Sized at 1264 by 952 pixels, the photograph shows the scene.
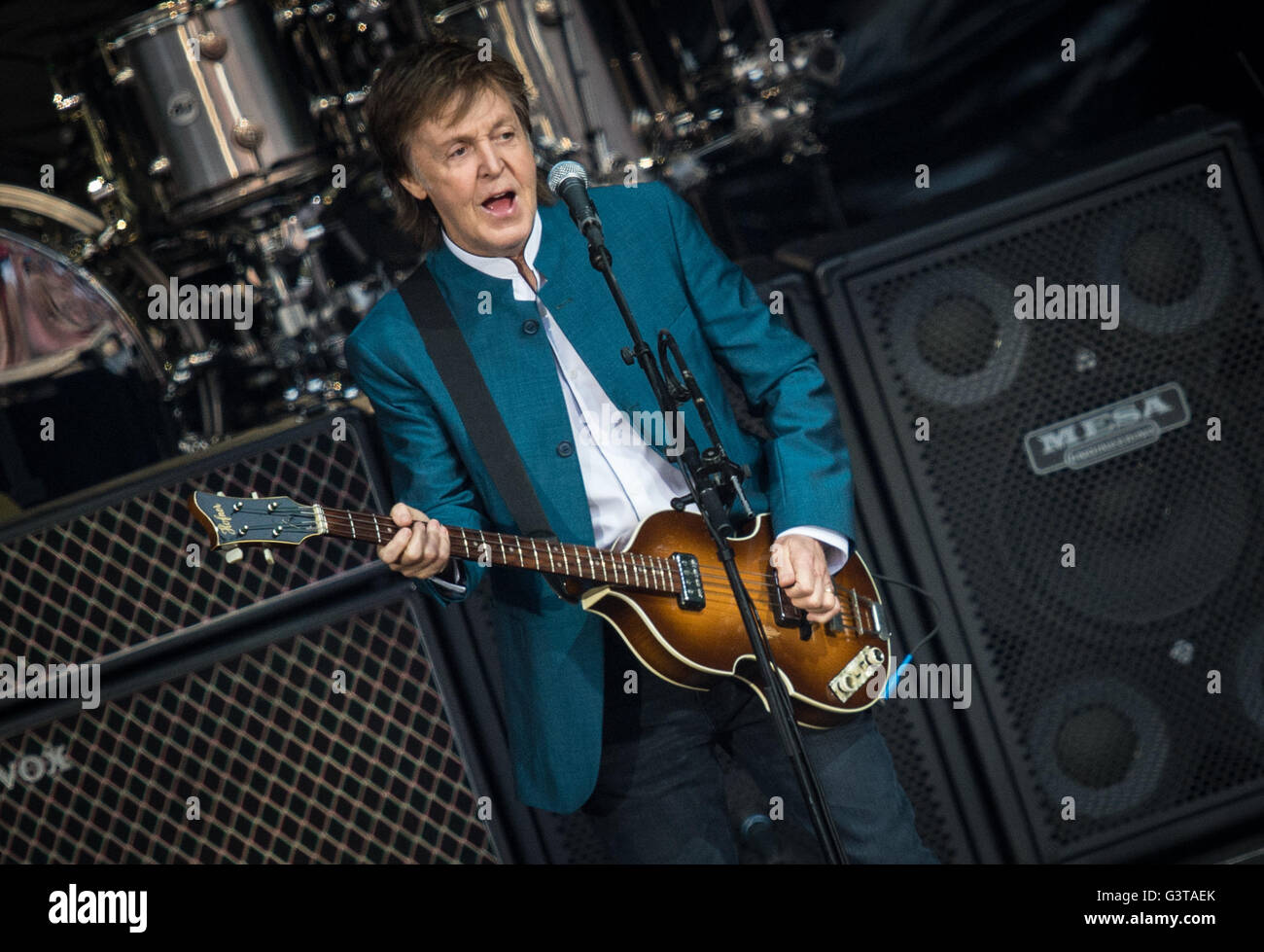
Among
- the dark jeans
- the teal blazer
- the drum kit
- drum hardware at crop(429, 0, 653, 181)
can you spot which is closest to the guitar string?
the teal blazer

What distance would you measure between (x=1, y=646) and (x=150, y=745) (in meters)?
0.38

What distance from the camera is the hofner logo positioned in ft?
9.08

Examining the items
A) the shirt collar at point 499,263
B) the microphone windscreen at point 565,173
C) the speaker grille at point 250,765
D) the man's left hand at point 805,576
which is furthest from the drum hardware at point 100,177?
the man's left hand at point 805,576

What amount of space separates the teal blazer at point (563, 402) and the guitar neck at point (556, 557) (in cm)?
12

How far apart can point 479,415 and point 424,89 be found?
61cm

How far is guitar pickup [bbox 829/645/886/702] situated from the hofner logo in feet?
2.23

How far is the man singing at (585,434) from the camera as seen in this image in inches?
89.4

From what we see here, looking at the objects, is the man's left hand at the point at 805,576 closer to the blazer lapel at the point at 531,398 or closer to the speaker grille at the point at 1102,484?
the blazer lapel at the point at 531,398

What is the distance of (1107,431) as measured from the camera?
2.77 metres

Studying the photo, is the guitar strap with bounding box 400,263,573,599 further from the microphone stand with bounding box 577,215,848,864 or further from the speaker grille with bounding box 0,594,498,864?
the speaker grille with bounding box 0,594,498,864

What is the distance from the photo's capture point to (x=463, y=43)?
235cm

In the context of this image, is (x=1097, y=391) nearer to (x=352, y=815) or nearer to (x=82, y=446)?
(x=352, y=815)

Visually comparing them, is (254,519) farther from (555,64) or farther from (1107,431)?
(555,64)

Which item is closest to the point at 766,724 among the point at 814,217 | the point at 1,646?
the point at 1,646
